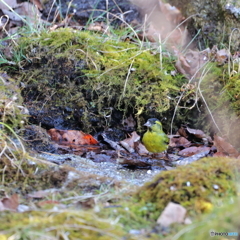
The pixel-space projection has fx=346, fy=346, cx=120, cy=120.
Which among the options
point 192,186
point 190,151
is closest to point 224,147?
point 190,151

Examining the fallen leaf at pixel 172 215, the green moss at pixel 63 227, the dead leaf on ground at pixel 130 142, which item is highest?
the fallen leaf at pixel 172 215

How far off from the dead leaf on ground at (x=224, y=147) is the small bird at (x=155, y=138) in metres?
0.74

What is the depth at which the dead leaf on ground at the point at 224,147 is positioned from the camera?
4.71 m

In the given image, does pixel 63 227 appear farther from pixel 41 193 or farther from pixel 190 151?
pixel 190 151

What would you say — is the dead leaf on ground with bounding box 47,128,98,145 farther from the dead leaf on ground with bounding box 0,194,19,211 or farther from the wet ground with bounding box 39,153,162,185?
the dead leaf on ground with bounding box 0,194,19,211

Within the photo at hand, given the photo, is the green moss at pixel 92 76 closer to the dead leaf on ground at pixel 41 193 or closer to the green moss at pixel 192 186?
the dead leaf on ground at pixel 41 193

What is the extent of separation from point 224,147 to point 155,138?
3.12 feet

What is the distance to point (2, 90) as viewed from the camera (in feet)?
11.9

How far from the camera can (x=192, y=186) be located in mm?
2176

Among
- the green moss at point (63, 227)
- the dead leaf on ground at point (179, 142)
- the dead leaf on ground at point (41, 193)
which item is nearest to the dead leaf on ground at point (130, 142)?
the dead leaf on ground at point (179, 142)

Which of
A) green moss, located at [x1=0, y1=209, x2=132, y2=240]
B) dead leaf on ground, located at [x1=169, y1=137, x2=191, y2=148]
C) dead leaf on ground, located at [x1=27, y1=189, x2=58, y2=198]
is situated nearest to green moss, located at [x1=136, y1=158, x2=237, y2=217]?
green moss, located at [x1=0, y1=209, x2=132, y2=240]

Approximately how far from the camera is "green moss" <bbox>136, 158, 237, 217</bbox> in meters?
2.11

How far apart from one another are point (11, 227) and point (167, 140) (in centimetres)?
362

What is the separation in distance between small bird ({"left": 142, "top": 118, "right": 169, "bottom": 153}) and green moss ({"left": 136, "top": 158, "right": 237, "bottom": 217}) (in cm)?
230
